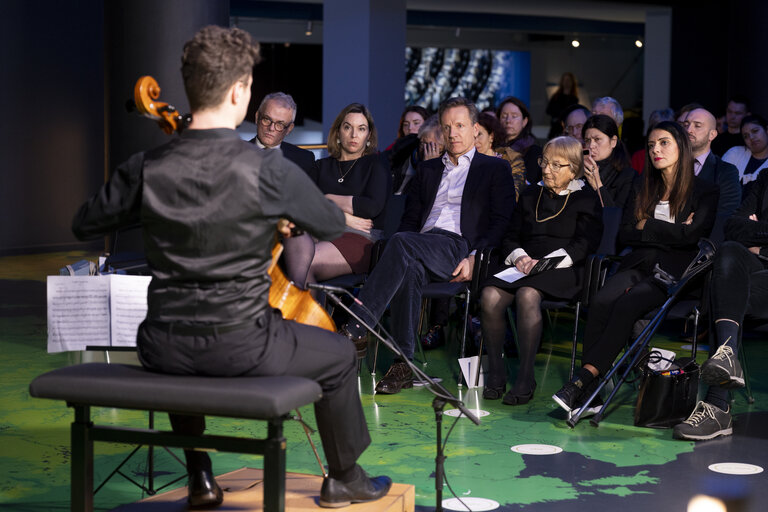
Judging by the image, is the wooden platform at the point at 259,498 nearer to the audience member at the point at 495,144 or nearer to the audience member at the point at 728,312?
the audience member at the point at 728,312

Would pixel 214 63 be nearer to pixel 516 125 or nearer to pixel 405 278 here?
pixel 405 278

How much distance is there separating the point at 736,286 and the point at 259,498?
2.22 metres

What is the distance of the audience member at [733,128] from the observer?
26.2 ft

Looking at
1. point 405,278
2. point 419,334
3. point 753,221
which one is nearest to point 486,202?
point 405,278

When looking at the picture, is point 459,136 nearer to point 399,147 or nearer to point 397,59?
point 399,147

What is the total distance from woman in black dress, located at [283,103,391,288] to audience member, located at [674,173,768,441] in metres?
1.84

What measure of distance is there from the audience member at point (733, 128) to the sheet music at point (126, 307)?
5747 millimetres

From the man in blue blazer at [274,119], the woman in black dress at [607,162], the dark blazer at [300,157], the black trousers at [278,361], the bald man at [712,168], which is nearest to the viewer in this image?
the black trousers at [278,361]

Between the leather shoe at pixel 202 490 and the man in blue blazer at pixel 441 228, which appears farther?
the man in blue blazer at pixel 441 228

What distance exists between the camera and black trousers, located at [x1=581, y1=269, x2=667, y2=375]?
4.34 meters

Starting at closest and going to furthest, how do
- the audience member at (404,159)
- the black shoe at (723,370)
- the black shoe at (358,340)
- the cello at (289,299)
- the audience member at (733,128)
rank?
the cello at (289,299) → the black shoe at (723,370) → the black shoe at (358,340) → the audience member at (404,159) → the audience member at (733,128)

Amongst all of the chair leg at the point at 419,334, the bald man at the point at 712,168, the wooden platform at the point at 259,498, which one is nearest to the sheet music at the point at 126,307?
the wooden platform at the point at 259,498

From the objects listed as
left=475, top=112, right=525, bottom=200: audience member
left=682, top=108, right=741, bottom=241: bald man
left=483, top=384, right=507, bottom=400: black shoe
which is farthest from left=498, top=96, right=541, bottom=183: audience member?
left=483, top=384, right=507, bottom=400: black shoe

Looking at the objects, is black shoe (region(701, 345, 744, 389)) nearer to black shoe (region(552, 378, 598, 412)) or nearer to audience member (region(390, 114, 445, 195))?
black shoe (region(552, 378, 598, 412))
